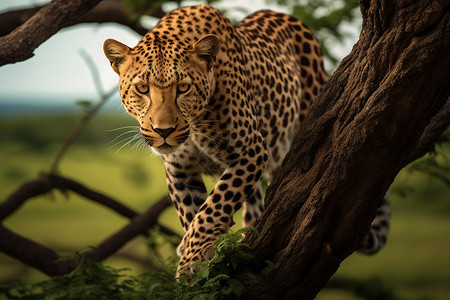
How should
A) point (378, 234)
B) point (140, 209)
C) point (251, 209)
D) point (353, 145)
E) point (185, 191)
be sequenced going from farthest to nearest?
point (140, 209), point (251, 209), point (378, 234), point (185, 191), point (353, 145)

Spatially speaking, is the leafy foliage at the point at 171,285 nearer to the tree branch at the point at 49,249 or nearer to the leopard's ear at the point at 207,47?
the leopard's ear at the point at 207,47

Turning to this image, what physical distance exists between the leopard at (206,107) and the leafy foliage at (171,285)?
15 centimetres

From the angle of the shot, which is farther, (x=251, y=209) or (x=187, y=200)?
(x=251, y=209)

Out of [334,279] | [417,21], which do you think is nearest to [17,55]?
[417,21]

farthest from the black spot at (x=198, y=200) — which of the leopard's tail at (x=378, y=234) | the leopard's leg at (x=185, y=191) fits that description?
the leopard's tail at (x=378, y=234)

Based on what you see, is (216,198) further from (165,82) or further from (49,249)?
(49,249)

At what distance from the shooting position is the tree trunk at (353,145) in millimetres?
3094

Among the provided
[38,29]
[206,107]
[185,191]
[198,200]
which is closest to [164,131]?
[206,107]

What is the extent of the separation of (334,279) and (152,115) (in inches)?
245

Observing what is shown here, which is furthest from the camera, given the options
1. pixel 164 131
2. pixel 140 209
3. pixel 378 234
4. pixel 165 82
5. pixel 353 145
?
pixel 140 209

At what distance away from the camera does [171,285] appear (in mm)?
4254

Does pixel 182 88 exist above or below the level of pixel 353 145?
below

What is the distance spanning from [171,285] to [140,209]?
345 inches

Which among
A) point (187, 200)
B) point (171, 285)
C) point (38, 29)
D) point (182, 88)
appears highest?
point (182, 88)
